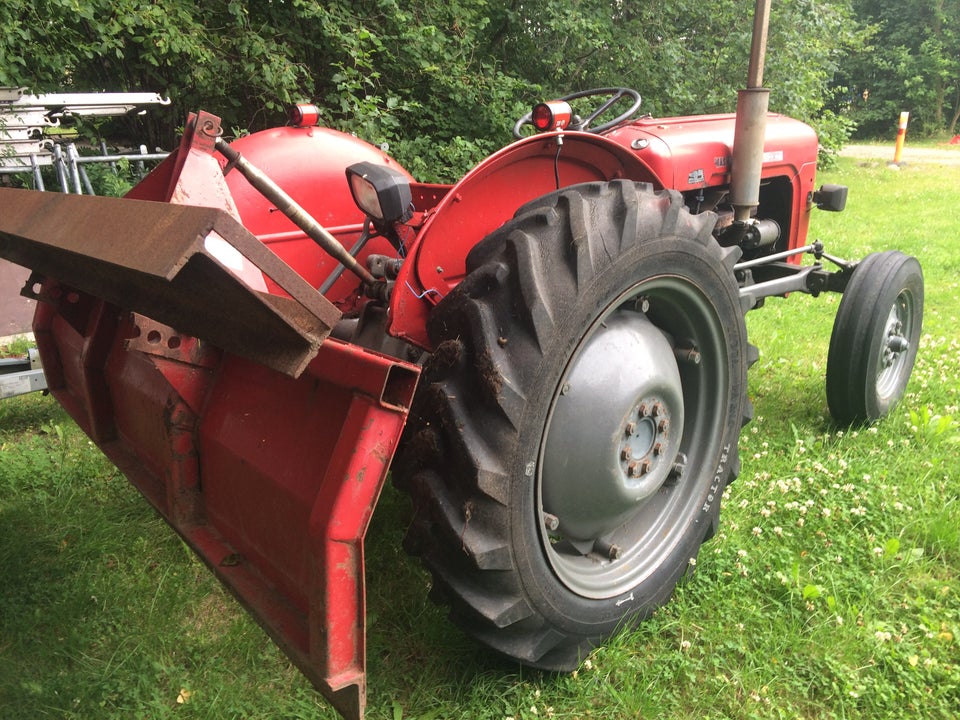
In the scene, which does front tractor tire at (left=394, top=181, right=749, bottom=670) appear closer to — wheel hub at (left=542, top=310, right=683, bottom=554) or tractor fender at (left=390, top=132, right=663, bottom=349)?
wheel hub at (left=542, top=310, right=683, bottom=554)

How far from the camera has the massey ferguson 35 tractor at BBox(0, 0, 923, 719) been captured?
58.8 inches

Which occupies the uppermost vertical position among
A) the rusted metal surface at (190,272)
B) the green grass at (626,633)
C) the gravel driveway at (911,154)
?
the rusted metal surface at (190,272)

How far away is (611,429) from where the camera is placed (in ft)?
6.72

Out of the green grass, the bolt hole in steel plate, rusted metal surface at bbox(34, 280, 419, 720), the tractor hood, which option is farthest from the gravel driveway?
rusted metal surface at bbox(34, 280, 419, 720)

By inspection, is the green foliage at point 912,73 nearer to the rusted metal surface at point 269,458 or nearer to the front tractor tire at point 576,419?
the front tractor tire at point 576,419

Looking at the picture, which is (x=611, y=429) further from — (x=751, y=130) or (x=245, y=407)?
(x=751, y=130)

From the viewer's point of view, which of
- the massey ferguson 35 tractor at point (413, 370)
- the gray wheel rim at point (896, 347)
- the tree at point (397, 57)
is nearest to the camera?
the massey ferguson 35 tractor at point (413, 370)

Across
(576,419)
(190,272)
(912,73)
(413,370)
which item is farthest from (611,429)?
(912,73)

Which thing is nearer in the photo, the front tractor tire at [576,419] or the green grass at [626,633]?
the front tractor tire at [576,419]

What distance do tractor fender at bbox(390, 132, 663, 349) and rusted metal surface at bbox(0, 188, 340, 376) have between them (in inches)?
19.9

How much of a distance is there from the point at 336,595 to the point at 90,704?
1.07m

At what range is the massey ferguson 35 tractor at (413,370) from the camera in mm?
1493

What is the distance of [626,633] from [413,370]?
1.22 metres

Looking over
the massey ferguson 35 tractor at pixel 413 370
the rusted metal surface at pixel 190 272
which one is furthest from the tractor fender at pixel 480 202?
the rusted metal surface at pixel 190 272
